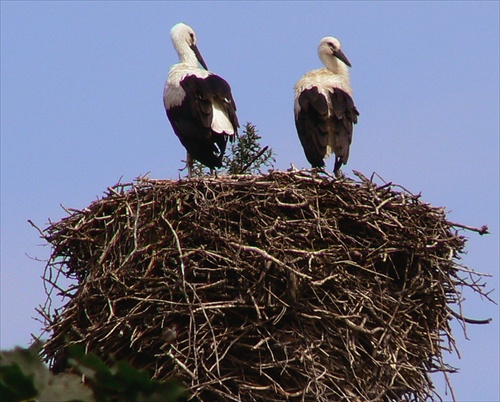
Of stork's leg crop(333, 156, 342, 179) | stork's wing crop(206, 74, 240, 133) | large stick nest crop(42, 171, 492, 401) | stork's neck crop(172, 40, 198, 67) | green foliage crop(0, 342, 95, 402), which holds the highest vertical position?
stork's neck crop(172, 40, 198, 67)

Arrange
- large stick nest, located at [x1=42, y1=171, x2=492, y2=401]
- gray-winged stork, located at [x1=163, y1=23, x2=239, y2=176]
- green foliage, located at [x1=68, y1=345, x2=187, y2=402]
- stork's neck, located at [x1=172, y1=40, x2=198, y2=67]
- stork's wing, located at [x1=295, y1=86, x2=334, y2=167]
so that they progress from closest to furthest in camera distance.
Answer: green foliage, located at [x1=68, y1=345, x2=187, y2=402], large stick nest, located at [x1=42, y1=171, x2=492, y2=401], gray-winged stork, located at [x1=163, y1=23, x2=239, y2=176], stork's wing, located at [x1=295, y1=86, x2=334, y2=167], stork's neck, located at [x1=172, y1=40, x2=198, y2=67]

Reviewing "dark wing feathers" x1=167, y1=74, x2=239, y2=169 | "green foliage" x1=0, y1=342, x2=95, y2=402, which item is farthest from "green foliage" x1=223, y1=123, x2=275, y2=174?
"green foliage" x1=0, y1=342, x2=95, y2=402

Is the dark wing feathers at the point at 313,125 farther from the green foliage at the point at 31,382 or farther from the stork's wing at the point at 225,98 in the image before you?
the green foliage at the point at 31,382

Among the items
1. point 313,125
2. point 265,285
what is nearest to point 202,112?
point 313,125

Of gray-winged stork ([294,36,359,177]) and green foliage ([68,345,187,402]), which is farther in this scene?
gray-winged stork ([294,36,359,177])

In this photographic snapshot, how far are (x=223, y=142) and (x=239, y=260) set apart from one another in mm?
1996

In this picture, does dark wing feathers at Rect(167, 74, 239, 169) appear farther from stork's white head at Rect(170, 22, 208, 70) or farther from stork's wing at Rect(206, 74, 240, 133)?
stork's white head at Rect(170, 22, 208, 70)

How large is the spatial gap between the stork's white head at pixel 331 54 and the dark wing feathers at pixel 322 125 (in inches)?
39.6

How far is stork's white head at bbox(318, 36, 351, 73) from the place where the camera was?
33.3 feet

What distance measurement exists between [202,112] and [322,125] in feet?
3.80

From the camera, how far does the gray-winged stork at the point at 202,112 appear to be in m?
8.43

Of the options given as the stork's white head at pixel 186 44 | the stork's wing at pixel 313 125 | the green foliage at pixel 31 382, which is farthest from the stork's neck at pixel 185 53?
the green foliage at pixel 31 382

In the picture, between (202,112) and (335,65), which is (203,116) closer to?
(202,112)

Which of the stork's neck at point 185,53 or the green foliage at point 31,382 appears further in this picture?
the stork's neck at point 185,53
